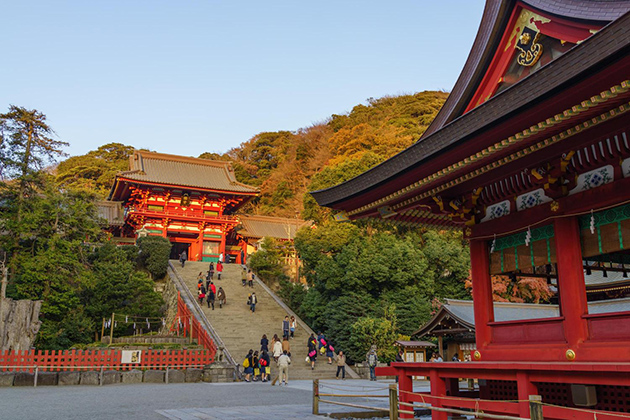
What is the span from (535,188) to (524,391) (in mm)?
3159

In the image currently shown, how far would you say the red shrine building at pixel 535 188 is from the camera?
5594 mm

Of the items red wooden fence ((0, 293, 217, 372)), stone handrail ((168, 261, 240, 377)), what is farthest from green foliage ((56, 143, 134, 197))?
red wooden fence ((0, 293, 217, 372))

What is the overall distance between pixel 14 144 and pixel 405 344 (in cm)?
1863

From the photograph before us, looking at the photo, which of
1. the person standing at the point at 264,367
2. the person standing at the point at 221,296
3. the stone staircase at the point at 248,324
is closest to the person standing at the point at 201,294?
the stone staircase at the point at 248,324

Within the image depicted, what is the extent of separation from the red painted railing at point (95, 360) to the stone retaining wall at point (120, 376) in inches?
12.8

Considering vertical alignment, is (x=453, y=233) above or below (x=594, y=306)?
above

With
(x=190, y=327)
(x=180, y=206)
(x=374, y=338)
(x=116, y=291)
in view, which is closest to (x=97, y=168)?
(x=180, y=206)

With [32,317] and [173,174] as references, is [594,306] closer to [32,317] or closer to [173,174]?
[32,317]

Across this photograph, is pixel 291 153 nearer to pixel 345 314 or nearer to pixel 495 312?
pixel 345 314

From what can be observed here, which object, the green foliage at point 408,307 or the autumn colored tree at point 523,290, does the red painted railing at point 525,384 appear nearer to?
the green foliage at point 408,307

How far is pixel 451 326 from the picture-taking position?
63.3 feet

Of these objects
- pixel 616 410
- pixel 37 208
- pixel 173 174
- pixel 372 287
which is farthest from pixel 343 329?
pixel 173 174

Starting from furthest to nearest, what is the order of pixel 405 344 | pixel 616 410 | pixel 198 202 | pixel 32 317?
pixel 198 202 < pixel 405 344 < pixel 32 317 < pixel 616 410

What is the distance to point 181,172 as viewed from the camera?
42.2 metres
